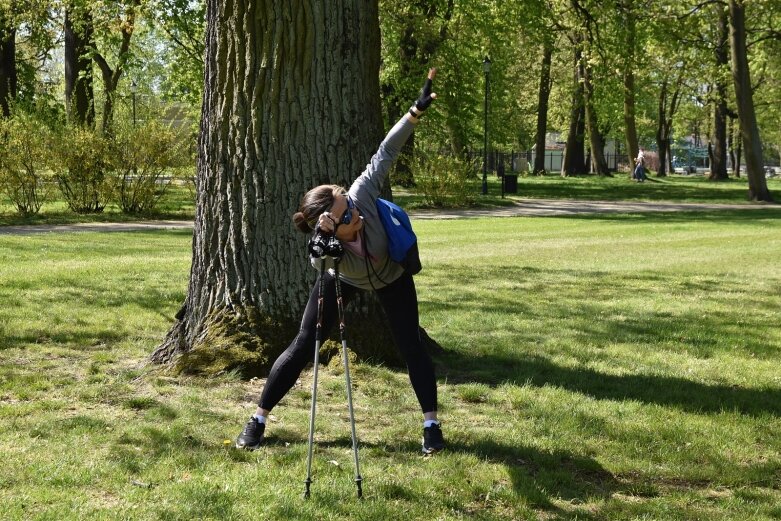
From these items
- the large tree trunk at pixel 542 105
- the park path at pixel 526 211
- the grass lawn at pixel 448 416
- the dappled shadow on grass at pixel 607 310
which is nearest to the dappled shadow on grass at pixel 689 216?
the park path at pixel 526 211

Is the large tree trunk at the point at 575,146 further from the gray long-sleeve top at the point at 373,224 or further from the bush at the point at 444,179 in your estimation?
the gray long-sleeve top at the point at 373,224

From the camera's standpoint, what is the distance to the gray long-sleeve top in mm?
4766

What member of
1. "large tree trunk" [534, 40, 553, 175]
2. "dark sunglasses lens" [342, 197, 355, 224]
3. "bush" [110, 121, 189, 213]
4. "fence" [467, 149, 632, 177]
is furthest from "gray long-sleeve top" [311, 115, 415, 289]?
"fence" [467, 149, 632, 177]

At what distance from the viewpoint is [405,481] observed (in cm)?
452

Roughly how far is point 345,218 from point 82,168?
757 inches

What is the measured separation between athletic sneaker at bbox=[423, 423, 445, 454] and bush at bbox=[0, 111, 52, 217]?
1839 cm

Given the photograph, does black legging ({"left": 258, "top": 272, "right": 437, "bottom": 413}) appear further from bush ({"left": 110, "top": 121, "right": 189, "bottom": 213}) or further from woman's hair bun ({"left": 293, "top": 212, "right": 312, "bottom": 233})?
bush ({"left": 110, "top": 121, "right": 189, "bottom": 213})

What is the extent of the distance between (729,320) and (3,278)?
8.03m

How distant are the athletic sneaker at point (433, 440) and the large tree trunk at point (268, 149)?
72.6 inches

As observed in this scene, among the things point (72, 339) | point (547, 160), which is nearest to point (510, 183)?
point (72, 339)

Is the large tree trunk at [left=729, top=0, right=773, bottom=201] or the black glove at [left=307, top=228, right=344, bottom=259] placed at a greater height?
the large tree trunk at [left=729, top=0, right=773, bottom=201]

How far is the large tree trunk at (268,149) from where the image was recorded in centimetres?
643

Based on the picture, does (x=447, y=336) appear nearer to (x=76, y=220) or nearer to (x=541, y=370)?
(x=541, y=370)

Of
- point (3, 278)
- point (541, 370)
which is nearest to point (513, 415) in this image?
point (541, 370)
